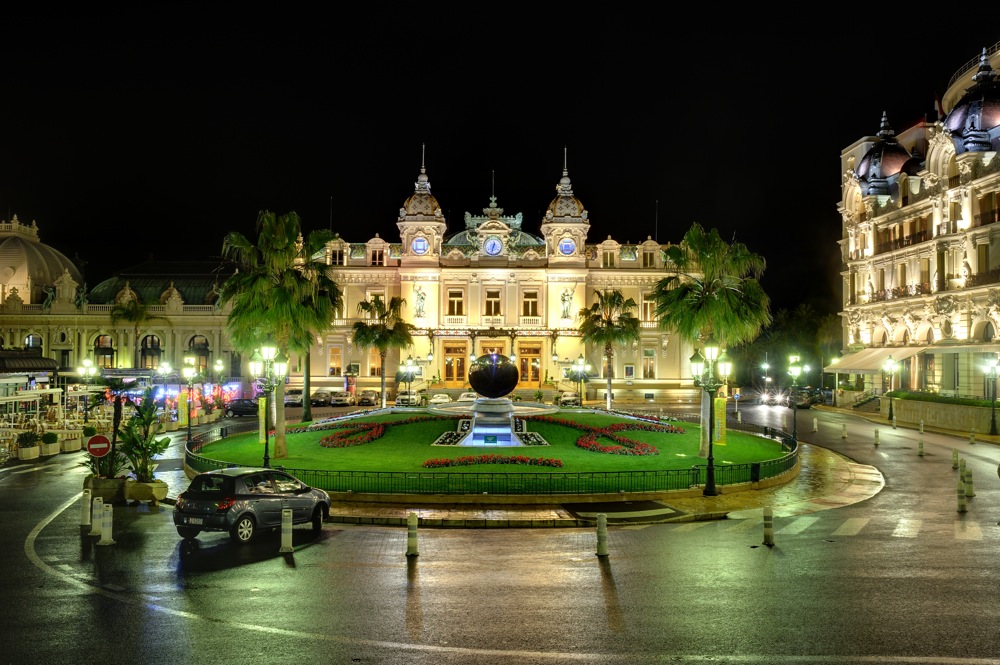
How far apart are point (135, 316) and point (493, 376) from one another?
56074mm

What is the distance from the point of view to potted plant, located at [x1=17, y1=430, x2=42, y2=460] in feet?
111

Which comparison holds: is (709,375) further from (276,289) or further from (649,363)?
(649,363)

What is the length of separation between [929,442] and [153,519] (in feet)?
119

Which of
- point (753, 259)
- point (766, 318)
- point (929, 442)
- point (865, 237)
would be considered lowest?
point (929, 442)

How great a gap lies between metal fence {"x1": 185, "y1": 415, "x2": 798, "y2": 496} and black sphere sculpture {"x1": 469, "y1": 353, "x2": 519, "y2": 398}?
1174 centimetres

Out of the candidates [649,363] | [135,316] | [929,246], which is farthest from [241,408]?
[929,246]

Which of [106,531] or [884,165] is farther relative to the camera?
[884,165]

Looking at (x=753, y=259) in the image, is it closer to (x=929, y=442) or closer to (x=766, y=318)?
(x=766, y=318)

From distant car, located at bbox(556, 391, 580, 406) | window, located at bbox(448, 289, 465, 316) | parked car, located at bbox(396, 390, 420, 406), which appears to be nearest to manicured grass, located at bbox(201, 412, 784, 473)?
parked car, located at bbox(396, 390, 420, 406)

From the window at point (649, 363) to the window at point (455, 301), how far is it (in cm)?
1856

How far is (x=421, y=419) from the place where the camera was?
37219 mm

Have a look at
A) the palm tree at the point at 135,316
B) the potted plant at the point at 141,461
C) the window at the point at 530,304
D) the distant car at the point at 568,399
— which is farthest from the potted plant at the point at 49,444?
the window at the point at 530,304

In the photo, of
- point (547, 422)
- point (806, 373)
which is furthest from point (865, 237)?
point (547, 422)

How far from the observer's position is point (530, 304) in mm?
81438
